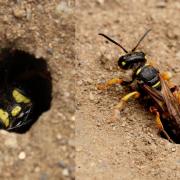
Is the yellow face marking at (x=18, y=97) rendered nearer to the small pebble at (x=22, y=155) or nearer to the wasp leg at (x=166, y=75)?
the small pebble at (x=22, y=155)

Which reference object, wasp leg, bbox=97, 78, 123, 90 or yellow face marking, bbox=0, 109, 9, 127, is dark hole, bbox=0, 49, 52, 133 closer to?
yellow face marking, bbox=0, 109, 9, 127

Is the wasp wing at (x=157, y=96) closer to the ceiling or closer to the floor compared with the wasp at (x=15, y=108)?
closer to the ceiling

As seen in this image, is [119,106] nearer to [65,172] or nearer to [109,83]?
[109,83]

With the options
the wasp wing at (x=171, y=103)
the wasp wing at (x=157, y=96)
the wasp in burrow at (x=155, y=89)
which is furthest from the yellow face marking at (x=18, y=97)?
the wasp wing at (x=171, y=103)

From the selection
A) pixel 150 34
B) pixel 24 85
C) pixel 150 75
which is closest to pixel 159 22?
pixel 150 34

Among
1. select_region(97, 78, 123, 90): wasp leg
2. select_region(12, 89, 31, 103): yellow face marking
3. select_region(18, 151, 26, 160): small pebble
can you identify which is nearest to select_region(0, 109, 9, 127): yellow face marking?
select_region(12, 89, 31, 103): yellow face marking

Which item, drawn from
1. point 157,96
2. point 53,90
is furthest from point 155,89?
point 53,90
